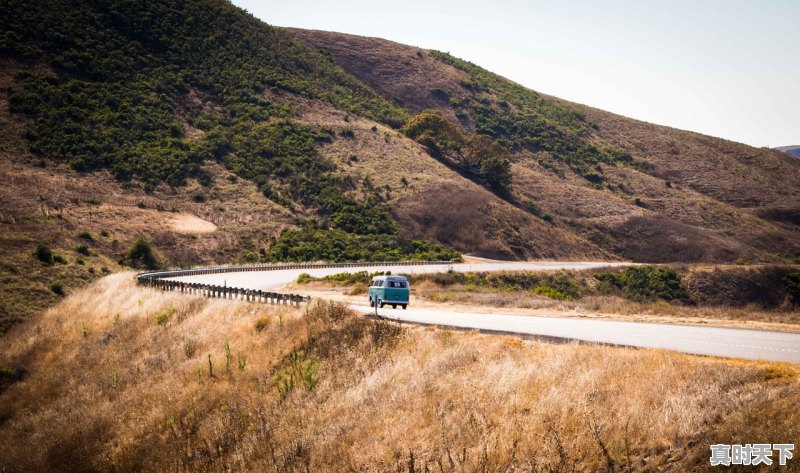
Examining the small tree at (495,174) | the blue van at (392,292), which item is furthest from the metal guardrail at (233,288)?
the small tree at (495,174)

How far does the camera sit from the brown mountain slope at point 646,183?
85.6 meters

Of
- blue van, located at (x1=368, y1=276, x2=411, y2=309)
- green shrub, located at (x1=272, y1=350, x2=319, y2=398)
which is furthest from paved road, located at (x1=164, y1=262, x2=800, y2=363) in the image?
green shrub, located at (x1=272, y1=350, x2=319, y2=398)

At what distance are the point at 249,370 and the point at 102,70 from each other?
3125 inches

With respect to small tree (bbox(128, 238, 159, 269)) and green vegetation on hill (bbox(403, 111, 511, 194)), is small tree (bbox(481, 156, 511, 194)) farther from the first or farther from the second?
small tree (bbox(128, 238, 159, 269))

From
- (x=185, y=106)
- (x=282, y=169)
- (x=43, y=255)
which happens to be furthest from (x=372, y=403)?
(x=185, y=106)

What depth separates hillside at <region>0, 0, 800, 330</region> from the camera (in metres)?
59.0

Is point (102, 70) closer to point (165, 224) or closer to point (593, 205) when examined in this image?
point (165, 224)

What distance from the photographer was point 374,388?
1431 cm

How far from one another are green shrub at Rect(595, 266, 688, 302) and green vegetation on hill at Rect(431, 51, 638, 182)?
166ft

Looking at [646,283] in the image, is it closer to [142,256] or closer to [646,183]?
[142,256]

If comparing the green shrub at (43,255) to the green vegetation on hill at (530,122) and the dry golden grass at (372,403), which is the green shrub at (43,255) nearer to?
the dry golden grass at (372,403)

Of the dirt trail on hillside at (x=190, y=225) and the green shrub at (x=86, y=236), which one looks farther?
the dirt trail on hillside at (x=190, y=225)

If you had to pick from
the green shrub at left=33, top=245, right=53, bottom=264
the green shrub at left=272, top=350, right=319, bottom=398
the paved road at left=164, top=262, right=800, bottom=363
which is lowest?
the green shrub at left=33, top=245, right=53, bottom=264

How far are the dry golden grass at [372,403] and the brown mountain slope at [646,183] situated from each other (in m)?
59.2
